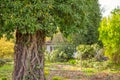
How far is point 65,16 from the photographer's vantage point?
29.2ft

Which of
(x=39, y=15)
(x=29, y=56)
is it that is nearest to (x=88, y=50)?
(x=29, y=56)

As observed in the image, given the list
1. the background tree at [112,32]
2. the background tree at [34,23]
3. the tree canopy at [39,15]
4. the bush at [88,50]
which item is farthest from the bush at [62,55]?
the tree canopy at [39,15]

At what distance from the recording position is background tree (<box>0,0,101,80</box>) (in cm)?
790

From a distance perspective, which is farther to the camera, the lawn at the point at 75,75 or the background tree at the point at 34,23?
the lawn at the point at 75,75

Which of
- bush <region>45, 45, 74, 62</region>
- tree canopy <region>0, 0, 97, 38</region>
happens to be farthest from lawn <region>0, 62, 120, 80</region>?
bush <region>45, 45, 74, 62</region>

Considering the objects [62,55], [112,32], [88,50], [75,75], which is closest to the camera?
[75,75]

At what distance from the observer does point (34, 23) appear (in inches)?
315

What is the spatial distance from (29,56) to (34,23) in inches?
62.1

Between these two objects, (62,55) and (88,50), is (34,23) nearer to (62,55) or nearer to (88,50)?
(88,50)

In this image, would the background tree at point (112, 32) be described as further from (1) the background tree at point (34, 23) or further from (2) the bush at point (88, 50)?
(1) the background tree at point (34, 23)

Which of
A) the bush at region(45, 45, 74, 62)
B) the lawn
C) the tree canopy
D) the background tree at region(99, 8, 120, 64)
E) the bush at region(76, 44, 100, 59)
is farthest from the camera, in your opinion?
the bush at region(45, 45, 74, 62)

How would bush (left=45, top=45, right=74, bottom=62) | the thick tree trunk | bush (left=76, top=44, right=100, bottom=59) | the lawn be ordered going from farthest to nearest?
1. bush (left=45, top=45, right=74, bottom=62)
2. bush (left=76, top=44, right=100, bottom=59)
3. the lawn
4. the thick tree trunk

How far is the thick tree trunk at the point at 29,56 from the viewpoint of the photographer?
918 cm

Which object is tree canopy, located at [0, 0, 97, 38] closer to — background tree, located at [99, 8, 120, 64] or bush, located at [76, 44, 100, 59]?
background tree, located at [99, 8, 120, 64]
